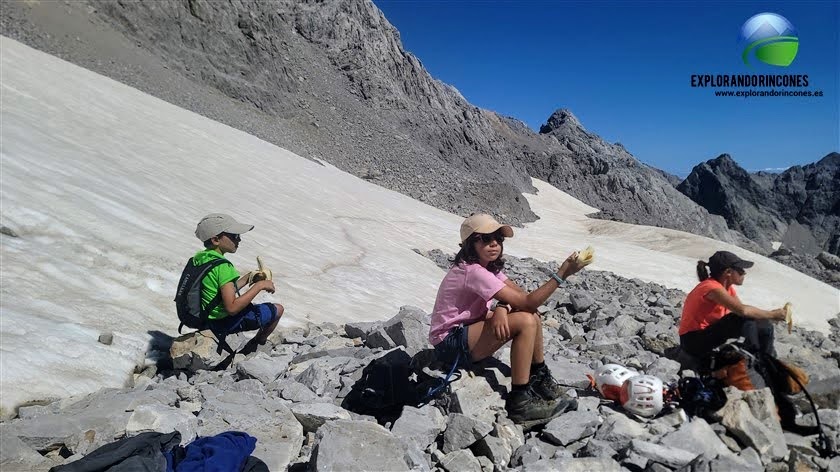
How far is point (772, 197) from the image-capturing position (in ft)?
276

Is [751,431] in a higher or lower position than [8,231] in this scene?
higher

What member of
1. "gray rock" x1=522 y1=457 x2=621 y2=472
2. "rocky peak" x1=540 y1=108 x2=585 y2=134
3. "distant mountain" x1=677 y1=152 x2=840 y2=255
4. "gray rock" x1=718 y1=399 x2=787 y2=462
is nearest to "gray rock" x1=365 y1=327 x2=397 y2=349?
"gray rock" x1=522 y1=457 x2=621 y2=472

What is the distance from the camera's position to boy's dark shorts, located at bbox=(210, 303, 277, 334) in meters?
5.59

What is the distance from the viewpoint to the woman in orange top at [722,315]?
4.61 m

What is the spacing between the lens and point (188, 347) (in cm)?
541

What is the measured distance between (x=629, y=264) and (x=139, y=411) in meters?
26.2

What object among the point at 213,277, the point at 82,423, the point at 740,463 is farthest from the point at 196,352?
the point at 740,463

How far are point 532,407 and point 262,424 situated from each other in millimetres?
1935

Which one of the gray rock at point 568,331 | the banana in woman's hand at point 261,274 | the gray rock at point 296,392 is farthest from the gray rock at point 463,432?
the gray rock at point 568,331

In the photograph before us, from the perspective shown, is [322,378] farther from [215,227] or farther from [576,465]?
[576,465]

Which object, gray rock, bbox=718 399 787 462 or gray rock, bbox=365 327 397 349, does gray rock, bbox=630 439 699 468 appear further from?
Answer: gray rock, bbox=365 327 397 349

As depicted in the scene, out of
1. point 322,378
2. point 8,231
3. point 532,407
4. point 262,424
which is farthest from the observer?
point 8,231

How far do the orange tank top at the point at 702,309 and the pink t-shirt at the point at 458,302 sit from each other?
→ 2038mm

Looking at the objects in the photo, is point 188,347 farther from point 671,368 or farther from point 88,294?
point 671,368
